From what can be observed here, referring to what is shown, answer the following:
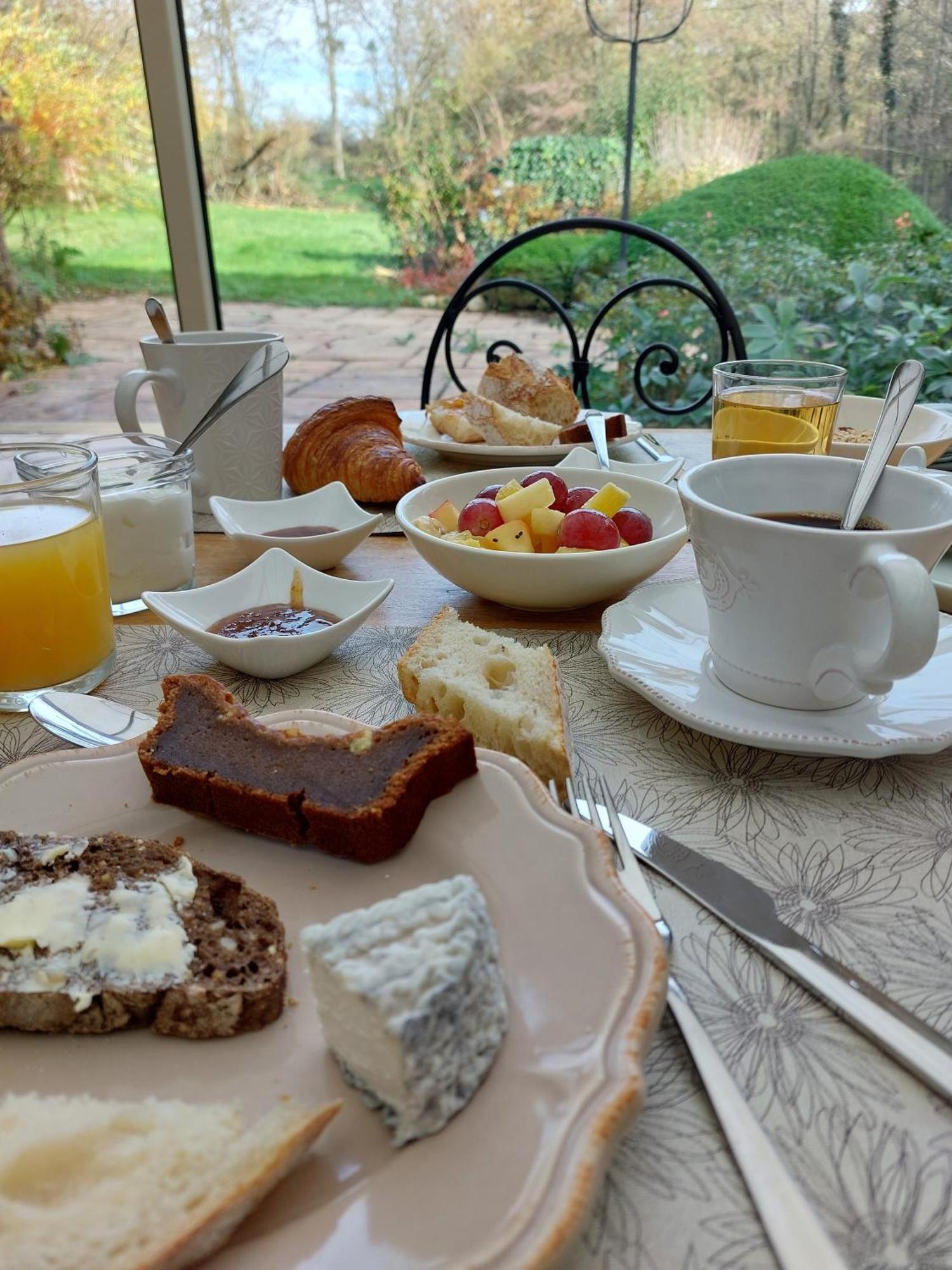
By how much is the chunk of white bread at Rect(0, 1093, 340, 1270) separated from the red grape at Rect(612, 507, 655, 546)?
913mm

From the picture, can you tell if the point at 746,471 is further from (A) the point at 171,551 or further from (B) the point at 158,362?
(B) the point at 158,362

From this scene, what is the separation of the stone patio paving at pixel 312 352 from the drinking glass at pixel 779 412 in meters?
3.57

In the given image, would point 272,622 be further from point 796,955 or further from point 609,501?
point 796,955

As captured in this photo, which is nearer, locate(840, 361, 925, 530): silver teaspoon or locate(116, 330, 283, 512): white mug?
locate(840, 361, 925, 530): silver teaspoon

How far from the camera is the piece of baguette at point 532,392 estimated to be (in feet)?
6.63

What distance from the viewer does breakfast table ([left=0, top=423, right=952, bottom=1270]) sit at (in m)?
0.49

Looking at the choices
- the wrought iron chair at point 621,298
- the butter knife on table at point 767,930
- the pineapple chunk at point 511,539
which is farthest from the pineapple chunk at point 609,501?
the wrought iron chair at point 621,298

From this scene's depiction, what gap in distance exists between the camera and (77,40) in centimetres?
457

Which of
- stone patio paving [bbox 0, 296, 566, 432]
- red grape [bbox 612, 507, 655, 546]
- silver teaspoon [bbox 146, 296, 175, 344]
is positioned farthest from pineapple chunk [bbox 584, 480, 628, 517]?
stone patio paving [bbox 0, 296, 566, 432]

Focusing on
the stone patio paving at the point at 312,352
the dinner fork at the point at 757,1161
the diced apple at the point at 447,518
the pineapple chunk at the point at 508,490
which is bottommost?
the stone patio paving at the point at 312,352

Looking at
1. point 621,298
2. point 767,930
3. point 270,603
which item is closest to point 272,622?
point 270,603

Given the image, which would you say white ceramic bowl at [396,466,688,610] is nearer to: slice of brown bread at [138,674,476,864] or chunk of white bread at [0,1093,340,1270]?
slice of brown bread at [138,674,476,864]

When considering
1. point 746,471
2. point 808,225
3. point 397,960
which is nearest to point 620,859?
point 397,960

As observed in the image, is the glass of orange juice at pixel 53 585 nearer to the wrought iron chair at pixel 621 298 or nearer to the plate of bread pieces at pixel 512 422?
the plate of bread pieces at pixel 512 422
